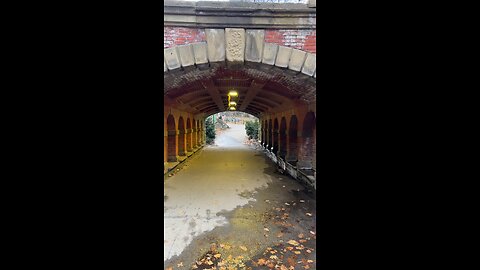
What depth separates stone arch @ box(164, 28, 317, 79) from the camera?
5.16 metres

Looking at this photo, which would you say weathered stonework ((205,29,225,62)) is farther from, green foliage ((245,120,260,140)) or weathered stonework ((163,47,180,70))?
green foliage ((245,120,260,140))

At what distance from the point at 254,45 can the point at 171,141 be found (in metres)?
9.25

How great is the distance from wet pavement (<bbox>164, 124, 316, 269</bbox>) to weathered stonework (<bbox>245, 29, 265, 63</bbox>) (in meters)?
3.81

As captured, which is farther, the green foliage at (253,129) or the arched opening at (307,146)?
the green foliage at (253,129)

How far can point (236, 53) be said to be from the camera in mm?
5207

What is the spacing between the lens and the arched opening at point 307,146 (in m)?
10.3

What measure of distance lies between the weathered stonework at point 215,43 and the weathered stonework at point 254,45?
0.53 m

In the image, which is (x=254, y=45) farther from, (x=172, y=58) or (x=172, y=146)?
(x=172, y=146)

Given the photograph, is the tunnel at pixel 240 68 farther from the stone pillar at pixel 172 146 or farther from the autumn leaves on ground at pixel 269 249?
the stone pillar at pixel 172 146

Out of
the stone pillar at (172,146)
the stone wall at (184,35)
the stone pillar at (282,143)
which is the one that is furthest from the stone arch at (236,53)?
the stone pillar at (282,143)
